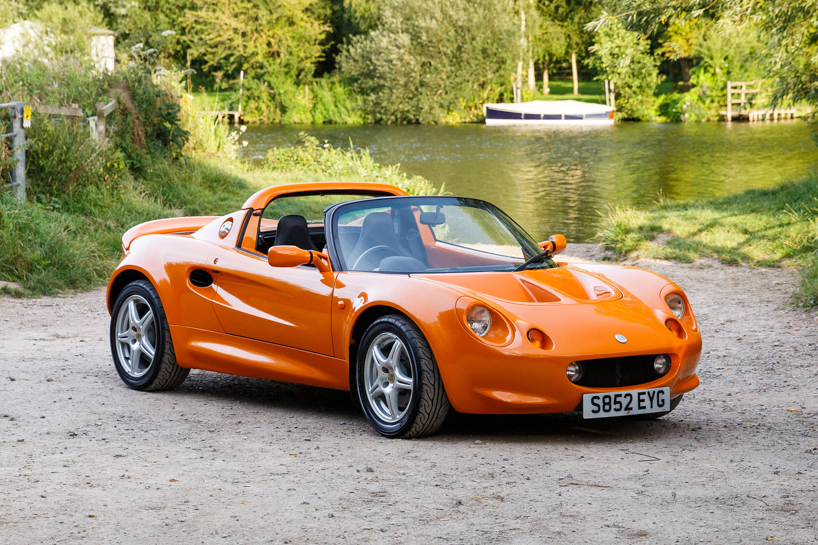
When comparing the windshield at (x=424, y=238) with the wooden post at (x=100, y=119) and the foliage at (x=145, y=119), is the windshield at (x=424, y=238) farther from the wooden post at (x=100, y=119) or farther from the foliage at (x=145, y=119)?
the foliage at (x=145, y=119)

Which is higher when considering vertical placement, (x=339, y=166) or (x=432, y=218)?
(x=339, y=166)

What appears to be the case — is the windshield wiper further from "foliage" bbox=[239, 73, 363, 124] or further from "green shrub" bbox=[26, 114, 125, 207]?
"foliage" bbox=[239, 73, 363, 124]

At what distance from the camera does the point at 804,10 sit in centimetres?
1492

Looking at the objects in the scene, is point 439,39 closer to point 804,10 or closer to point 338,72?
point 338,72

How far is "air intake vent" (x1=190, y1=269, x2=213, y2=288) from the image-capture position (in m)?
6.23

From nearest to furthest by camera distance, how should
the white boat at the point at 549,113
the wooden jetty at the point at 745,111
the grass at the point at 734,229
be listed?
the grass at the point at 734,229 → the wooden jetty at the point at 745,111 → the white boat at the point at 549,113

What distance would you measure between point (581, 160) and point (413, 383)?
106 feet

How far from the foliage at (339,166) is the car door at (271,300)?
14.3 m

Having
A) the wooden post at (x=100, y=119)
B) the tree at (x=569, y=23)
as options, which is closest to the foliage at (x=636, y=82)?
the tree at (x=569, y=23)

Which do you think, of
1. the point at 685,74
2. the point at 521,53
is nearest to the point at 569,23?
the point at 521,53

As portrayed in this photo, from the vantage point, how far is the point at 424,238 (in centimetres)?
587

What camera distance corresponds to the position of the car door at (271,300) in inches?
218

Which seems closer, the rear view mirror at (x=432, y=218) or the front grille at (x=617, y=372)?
the front grille at (x=617, y=372)

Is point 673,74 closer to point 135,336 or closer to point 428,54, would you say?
point 428,54
